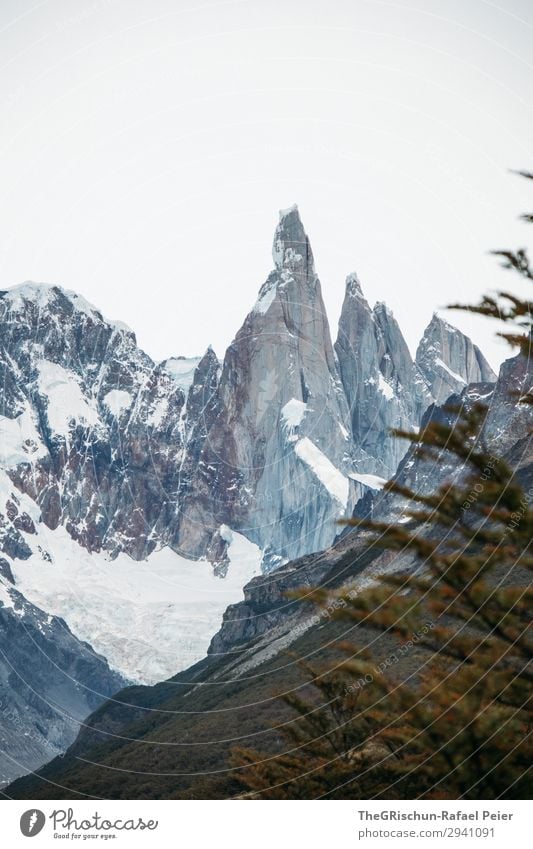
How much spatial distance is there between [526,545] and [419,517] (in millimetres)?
1612

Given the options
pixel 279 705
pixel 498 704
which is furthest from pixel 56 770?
pixel 498 704

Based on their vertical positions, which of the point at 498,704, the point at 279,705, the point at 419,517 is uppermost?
the point at 419,517

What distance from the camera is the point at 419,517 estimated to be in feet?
51.8

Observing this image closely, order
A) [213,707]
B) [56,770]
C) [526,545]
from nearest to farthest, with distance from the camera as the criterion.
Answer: [526,545]
[213,707]
[56,770]

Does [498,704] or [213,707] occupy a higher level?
[498,704]

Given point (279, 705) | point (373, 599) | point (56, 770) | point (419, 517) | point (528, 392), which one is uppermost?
point (528, 392)

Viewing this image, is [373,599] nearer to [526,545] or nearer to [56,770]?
[526,545]

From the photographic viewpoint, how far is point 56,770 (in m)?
168

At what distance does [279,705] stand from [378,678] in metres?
101
